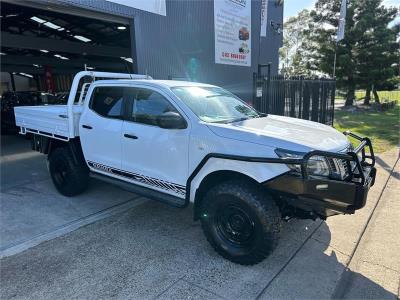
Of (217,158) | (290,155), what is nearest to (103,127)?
(217,158)

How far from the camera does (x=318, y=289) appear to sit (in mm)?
3156

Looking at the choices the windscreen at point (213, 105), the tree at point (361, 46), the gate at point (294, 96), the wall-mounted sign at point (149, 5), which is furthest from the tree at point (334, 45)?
the windscreen at point (213, 105)

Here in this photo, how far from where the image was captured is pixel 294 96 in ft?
36.2

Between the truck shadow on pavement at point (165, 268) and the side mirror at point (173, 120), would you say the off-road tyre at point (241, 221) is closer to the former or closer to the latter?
the truck shadow on pavement at point (165, 268)

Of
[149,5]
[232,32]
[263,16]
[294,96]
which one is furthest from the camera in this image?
[263,16]

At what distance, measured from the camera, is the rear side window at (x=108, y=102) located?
15.2 feet

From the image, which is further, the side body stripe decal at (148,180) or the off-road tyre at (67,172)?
the off-road tyre at (67,172)

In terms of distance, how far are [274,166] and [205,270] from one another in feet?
4.30

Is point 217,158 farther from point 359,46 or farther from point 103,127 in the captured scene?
point 359,46

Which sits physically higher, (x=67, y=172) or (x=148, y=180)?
(x=148, y=180)

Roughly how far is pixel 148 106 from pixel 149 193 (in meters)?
1.12

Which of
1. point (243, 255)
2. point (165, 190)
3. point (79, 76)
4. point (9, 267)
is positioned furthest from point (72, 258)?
point (79, 76)

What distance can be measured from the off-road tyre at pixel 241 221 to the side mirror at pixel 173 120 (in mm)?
817

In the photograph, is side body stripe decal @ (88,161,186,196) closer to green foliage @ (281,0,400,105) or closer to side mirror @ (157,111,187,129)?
side mirror @ (157,111,187,129)
